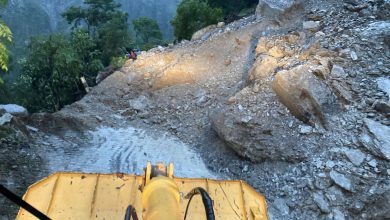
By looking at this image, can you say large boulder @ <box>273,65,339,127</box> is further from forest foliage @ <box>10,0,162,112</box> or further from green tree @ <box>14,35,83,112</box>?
green tree @ <box>14,35,83,112</box>

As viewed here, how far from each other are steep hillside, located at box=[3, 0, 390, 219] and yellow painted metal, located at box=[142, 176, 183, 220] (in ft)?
15.1

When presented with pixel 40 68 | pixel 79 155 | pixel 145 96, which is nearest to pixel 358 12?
pixel 145 96

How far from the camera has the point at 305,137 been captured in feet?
25.8

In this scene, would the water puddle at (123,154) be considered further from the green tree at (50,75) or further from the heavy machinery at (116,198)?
the green tree at (50,75)

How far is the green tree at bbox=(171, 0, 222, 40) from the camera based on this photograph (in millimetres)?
18766

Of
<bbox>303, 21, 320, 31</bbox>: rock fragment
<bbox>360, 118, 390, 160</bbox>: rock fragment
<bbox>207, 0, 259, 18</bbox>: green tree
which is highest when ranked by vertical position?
<bbox>207, 0, 259, 18</bbox>: green tree

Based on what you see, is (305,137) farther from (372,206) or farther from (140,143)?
(140,143)

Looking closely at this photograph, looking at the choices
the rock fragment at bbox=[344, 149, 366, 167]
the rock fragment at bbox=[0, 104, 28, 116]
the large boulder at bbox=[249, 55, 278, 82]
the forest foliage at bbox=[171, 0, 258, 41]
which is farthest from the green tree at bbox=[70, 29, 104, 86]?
the rock fragment at bbox=[344, 149, 366, 167]

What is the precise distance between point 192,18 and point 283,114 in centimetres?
1163

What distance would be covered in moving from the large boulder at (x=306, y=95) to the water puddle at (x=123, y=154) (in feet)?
7.77

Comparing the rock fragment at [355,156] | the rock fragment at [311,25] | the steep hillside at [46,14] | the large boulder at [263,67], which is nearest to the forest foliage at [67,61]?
the large boulder at [263,67]

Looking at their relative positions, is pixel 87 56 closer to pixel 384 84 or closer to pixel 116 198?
pixel 384 84

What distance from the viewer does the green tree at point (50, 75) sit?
1532 cm

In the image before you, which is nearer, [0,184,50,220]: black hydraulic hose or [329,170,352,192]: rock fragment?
[0,184,50,220]: black hydraulic hose
